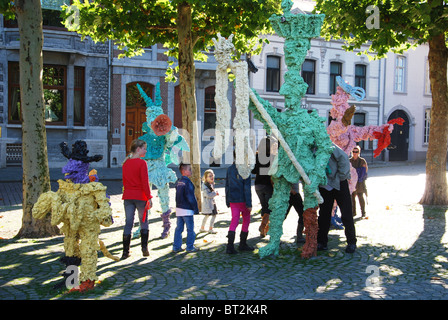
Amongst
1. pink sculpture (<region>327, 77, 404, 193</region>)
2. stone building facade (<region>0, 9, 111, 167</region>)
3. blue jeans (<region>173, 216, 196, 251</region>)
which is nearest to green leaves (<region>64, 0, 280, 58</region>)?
pink sculpture (<region>327, 77, 404, 193</region>)

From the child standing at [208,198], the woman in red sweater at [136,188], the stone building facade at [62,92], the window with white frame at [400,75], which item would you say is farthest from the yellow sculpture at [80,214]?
the window with white frame at [400,75]

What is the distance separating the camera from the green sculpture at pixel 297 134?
265 inches

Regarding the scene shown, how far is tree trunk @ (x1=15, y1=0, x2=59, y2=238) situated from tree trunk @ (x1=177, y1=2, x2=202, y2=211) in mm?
3280

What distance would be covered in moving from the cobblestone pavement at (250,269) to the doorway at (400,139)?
844 inches

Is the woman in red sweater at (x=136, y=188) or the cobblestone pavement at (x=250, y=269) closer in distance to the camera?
the cobblestone pavement at (x=250, y=269)

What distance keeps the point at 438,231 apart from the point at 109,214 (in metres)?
6.42

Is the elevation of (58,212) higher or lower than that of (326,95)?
lower

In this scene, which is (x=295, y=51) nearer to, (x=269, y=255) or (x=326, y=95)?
(x=269, y=255)

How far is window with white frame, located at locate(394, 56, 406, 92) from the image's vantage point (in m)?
29.7

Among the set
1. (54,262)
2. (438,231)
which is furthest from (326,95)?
(54,262)

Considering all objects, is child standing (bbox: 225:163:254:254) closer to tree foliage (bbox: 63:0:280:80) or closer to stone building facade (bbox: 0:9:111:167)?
tree foliage (bbox: 63:0:280:80)

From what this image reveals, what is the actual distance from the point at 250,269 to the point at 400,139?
26311mm

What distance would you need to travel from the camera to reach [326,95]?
2781 cm

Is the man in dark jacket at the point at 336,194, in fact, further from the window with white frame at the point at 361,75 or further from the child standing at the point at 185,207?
the window with white frame at the point at 361,75
